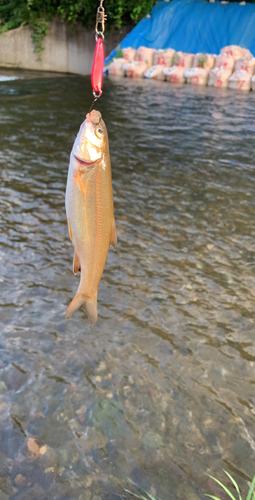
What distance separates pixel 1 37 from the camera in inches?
1018

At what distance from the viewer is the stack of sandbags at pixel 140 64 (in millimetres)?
22000

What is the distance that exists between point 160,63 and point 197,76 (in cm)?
301

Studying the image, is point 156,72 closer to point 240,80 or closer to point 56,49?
point 240,80

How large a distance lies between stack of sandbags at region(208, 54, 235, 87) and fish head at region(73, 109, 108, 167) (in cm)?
1942

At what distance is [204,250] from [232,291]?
2.80 feet

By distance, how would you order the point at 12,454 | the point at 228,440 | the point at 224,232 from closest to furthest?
the point at 12,454, the point at 228,440, the point at 224,232

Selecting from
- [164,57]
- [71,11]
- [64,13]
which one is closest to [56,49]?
[64,13]

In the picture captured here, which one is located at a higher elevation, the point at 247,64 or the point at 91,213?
the point at 247,64

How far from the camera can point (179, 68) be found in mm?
20672

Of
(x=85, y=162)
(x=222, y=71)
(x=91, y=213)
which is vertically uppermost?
(x=222, y=71)

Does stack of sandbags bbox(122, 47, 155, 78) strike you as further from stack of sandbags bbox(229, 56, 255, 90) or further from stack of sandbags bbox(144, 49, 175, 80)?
stack of sandbags bbox(229, 56, 255, 90)

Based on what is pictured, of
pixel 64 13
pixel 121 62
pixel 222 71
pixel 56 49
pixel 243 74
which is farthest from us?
pixel 56 49

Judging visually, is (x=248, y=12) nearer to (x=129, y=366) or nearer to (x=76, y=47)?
(x=76, y=47)

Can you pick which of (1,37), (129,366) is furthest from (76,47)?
(129,366)
